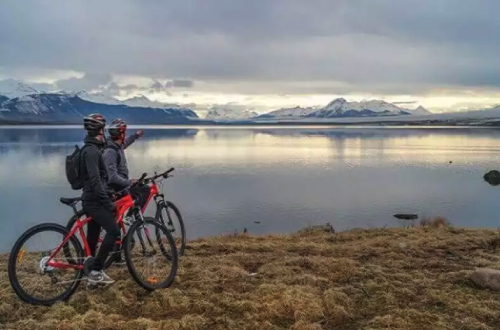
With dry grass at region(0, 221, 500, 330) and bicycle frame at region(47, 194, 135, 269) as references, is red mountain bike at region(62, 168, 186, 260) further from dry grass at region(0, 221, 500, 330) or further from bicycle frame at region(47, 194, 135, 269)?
dry grass at region(0, 221, 500, 330)

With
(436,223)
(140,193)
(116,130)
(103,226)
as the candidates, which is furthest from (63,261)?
A: (436,223)

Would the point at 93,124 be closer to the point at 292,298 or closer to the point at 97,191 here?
the point at 97,191

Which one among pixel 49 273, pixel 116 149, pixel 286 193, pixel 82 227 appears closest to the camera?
pixel 49 273

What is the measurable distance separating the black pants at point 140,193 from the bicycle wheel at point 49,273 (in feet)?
4.16

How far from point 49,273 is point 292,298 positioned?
3.09 meters

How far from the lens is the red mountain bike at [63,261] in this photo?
572 cm

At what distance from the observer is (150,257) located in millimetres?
6836

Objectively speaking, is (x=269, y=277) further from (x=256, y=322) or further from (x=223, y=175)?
(x=223, y=175)

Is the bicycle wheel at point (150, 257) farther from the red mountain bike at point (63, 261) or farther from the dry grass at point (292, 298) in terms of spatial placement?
the dry grass at point (292, 298)

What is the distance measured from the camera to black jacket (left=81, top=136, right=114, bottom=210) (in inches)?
224

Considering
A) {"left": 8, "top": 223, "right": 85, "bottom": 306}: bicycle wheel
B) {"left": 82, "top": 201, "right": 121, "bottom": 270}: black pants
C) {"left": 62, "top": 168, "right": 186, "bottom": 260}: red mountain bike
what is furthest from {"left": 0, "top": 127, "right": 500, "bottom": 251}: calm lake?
{"left": 82, "top": 201, "right": 121, "bottom": 270}: black pants

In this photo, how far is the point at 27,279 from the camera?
6.14m

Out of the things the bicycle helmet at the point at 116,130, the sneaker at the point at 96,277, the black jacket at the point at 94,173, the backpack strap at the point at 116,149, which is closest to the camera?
the black jacket at the point at 94,173

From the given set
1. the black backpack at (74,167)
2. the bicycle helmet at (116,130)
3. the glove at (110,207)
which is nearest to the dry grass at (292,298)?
the glove at (110,207)
